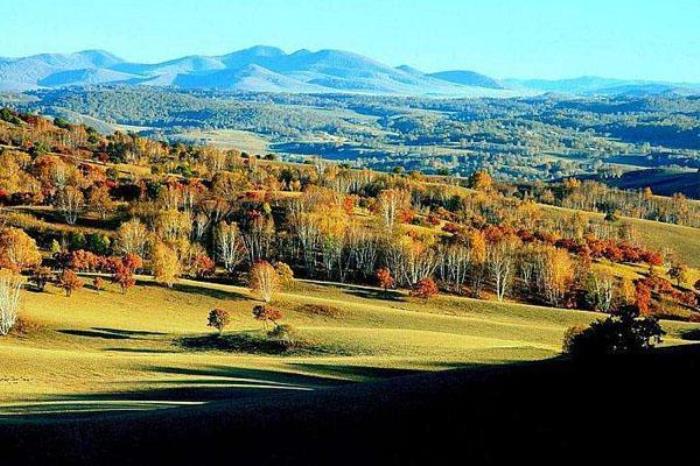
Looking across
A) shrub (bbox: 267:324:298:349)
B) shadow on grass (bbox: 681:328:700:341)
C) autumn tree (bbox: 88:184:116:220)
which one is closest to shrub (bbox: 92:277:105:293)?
shrub (bbox: 267:324:298:349)

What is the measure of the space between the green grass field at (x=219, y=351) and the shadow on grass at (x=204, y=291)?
11.2 inches

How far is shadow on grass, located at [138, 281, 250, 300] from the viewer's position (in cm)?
10831

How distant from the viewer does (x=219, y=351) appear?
75750mm

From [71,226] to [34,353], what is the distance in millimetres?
87733

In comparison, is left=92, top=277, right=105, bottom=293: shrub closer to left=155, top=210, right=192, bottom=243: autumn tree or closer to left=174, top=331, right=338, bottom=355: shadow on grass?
left=174, top=331, right=338, bottom=355: shadow on grass

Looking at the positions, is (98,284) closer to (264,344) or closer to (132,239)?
(132,239)

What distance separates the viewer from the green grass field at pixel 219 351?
52.2 meters

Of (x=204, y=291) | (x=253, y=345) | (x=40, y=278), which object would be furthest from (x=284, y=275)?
(x=253, y=345)

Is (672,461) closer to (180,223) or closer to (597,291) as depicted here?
(597,291)

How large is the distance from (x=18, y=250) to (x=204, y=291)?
29690 millimetres

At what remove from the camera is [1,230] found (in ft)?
412

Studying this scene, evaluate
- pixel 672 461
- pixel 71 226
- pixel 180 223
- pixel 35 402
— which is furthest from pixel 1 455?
pixel 71 226

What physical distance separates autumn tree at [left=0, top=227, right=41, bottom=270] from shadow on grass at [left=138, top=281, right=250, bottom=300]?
1748cm

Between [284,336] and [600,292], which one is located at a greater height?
[284,336]
